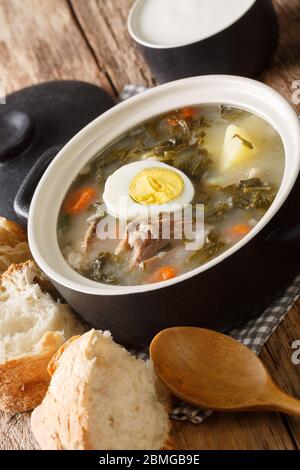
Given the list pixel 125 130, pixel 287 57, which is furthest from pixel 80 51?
pixel 125 130

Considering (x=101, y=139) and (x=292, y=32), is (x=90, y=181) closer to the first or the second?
(x=101, y=139)

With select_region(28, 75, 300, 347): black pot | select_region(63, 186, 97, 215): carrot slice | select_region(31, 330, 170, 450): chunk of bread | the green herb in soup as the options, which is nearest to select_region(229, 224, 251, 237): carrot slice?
the green herb in soup

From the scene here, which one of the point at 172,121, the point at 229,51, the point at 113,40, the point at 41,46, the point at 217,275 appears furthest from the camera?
the point at 41,46

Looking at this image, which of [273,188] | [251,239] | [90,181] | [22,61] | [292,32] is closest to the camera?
[251,239]

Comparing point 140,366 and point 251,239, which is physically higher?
point 251,239

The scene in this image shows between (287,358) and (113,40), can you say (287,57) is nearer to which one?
(113,40)

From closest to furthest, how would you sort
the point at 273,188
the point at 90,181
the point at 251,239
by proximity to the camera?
the point at 251,239 < the point at 273,188 < the point at 90,181

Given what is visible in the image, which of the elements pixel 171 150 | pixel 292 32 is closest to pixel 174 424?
pixel 171 150

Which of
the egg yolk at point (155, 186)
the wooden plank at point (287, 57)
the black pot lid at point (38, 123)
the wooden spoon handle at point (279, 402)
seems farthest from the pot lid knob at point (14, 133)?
the wooden spoon handle at point (279, 402)
